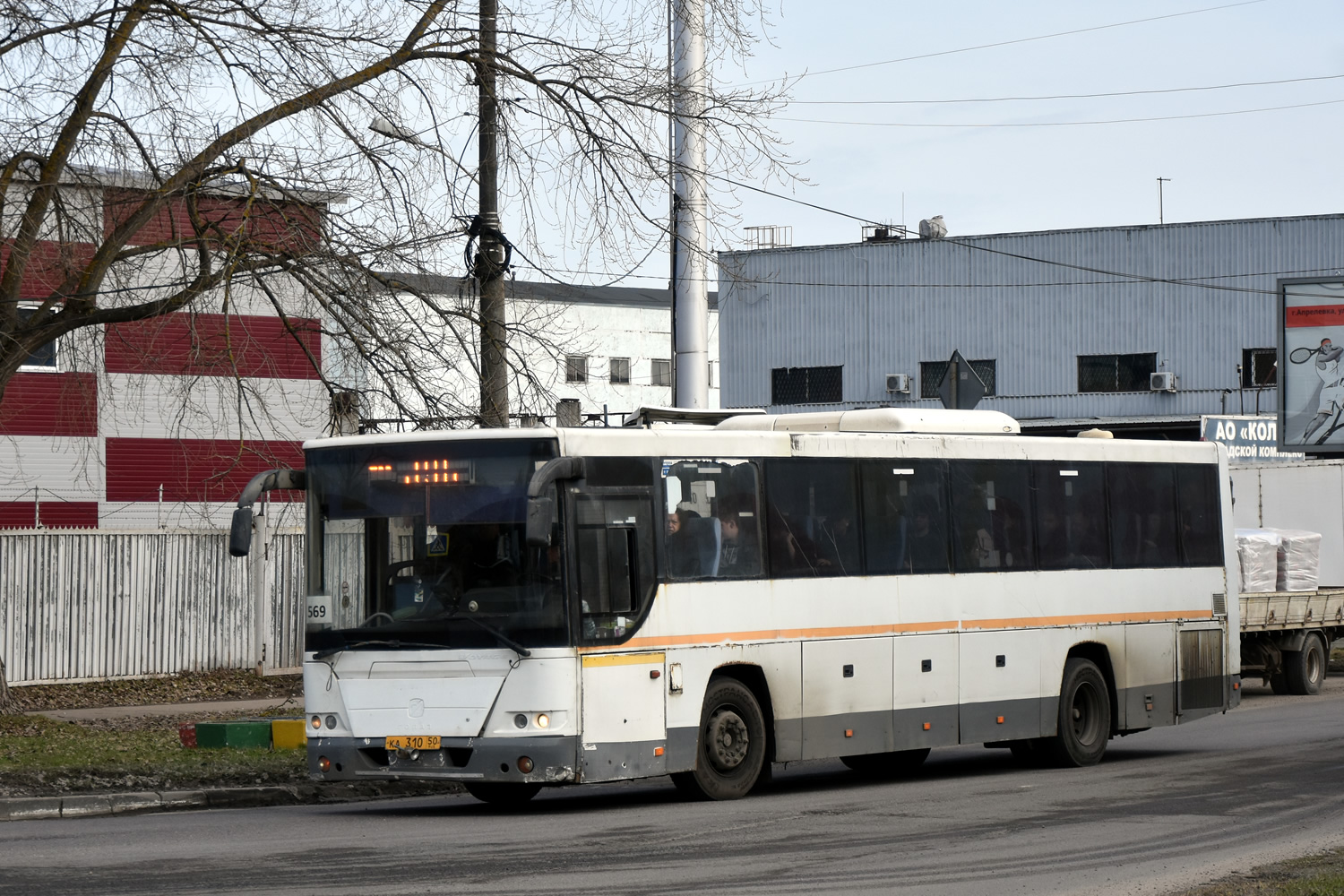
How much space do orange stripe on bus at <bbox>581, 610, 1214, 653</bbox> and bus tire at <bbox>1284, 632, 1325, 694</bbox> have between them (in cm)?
894

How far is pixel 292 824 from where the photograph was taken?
12.6m

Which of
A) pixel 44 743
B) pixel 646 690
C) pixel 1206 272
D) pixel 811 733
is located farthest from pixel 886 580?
pixel 1206 272

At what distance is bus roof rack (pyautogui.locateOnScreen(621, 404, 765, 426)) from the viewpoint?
48.4 feet

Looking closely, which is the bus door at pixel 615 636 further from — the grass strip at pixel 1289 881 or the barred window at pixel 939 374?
the barred window at pixel 939 374

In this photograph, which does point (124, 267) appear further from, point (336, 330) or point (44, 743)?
point (44, 743)

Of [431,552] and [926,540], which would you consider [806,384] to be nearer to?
[926,540]

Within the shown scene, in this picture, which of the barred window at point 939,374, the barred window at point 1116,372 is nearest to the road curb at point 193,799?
the barred window at point 1116,372

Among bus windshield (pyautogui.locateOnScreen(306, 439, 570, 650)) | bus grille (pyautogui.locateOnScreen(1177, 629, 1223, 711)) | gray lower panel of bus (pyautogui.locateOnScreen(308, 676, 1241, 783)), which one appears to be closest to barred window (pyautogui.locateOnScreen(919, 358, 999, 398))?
bus grille (pyautogui.locateOnScreen(1177, 629, 1223, 711))

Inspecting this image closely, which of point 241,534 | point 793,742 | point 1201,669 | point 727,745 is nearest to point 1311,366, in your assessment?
point 1201,669

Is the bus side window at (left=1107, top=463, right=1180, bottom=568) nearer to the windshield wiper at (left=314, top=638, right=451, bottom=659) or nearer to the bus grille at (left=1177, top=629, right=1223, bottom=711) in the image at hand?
the bus grille at (left=1177, top=629, right=1223, bottom=711)

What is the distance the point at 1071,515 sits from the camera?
17078 mm

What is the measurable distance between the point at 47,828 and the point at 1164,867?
7369 mm

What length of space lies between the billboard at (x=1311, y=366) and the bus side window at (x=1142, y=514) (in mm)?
24730

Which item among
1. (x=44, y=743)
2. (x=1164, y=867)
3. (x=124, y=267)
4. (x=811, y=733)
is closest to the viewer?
(x=1164, y=867)
